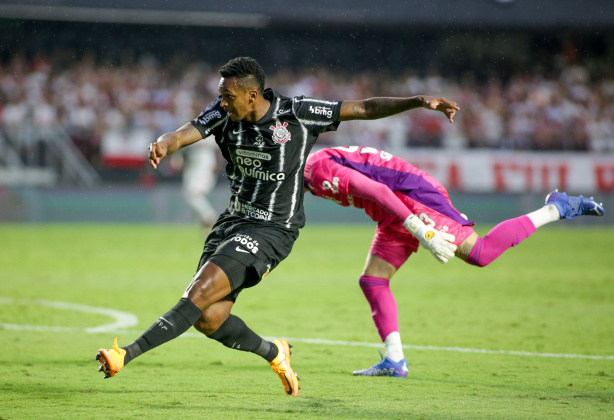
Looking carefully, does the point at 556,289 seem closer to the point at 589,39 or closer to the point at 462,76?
the point at 462,76

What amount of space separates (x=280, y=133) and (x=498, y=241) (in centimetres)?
199

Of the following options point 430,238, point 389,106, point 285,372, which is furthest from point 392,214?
point 285,372

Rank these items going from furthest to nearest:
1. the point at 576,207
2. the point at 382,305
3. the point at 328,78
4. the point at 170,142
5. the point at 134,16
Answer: the point at 328,78, the point at 134,16, the point at 576,207, the point at 382,305, the point at 170,142

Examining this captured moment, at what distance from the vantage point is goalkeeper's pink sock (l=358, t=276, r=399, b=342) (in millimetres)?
5949

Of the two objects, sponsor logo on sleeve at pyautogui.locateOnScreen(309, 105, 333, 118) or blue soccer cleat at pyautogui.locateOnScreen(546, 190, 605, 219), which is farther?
blue soccer cleat at pyautogui.locateOnScreen(546, 190, 605, 219)

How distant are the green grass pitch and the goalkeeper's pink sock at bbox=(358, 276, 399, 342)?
40cm

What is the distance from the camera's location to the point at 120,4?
24.3 meters

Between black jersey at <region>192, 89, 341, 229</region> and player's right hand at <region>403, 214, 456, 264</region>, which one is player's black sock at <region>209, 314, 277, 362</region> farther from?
player's right hand at <region>403, 214, 456, 264</region>

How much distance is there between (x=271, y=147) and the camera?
5156 millimetres

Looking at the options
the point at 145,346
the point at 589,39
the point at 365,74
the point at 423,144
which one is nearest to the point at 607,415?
the point at 145,346

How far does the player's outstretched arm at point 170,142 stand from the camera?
15.5 ft

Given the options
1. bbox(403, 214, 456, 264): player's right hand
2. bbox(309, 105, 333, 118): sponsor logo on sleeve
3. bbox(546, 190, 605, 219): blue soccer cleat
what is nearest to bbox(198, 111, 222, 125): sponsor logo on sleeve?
bbox(309, 105, 333, 118): sponsor logo on sleeve

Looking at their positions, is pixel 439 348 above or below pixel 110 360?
below

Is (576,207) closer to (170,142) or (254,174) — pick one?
(254,174)
